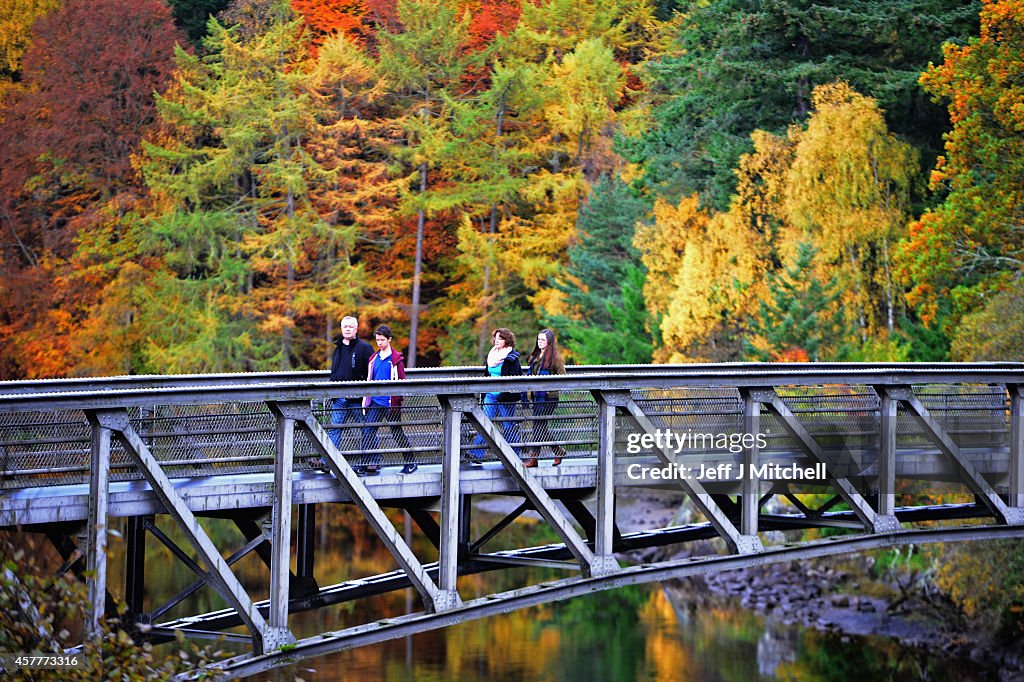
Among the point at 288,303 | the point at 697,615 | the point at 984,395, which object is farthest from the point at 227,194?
the point at 984,395

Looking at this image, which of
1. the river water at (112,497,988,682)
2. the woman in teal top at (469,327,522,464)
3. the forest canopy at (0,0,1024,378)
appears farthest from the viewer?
the forest canopy at (0,0,1024,378)

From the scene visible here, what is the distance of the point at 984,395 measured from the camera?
57.2 ft

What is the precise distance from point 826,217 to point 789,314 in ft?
7.38

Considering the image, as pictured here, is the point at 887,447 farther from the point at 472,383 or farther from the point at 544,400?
the point at 472,383

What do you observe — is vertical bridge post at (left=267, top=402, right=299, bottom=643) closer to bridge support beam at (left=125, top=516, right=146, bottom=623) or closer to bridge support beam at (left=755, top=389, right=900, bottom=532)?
bridge support beam at (left=125, top=516, right=146, bottom=623)

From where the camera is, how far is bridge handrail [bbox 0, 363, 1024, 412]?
11.7 metres

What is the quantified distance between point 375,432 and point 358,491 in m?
1.02

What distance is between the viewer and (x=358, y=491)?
13.1 m

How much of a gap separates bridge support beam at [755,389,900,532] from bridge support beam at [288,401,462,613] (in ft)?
13.0

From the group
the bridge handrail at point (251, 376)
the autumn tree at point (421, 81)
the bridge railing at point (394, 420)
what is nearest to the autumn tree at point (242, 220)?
the autumn tree at point (421, 81)

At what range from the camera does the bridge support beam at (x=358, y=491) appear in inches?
506

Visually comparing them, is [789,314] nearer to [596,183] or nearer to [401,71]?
[596,183]

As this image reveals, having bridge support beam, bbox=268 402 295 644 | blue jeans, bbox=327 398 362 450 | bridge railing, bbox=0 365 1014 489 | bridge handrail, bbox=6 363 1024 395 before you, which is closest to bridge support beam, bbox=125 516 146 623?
bridge railing, bbox=0 365 1014 489

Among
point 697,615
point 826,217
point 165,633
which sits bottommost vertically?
point 697,615
